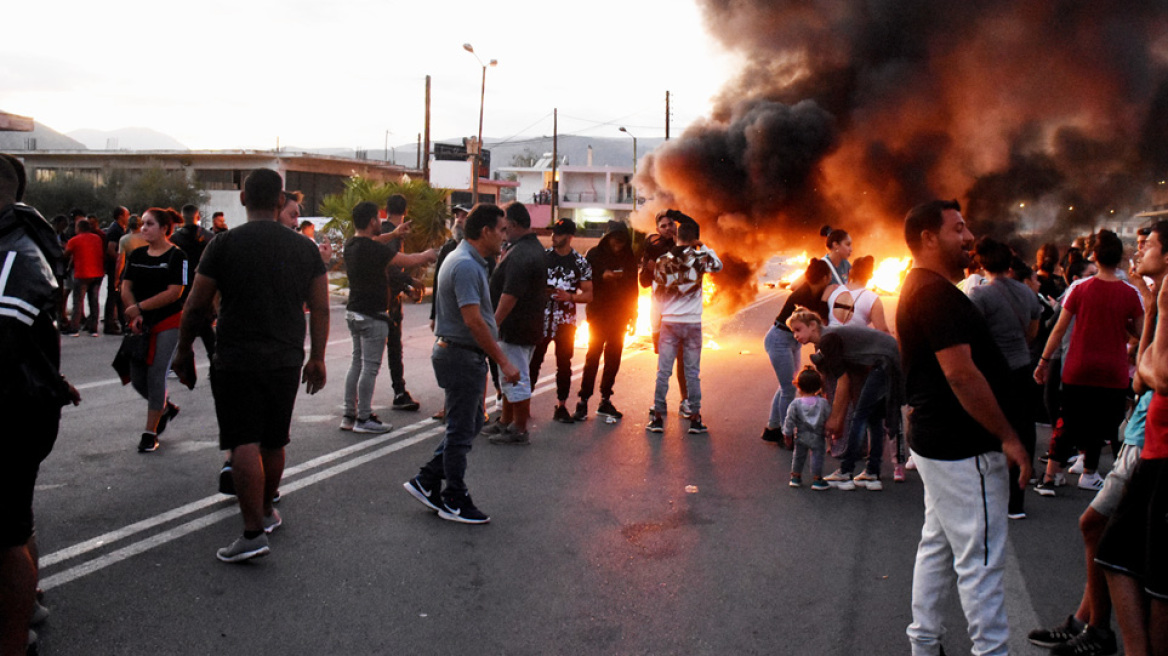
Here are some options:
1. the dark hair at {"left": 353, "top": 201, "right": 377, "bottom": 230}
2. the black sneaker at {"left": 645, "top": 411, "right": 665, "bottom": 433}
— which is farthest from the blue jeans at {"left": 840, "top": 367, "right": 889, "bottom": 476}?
the dark hair at {"left": 353, "top": 201, "right": 377, "bottom": 230}

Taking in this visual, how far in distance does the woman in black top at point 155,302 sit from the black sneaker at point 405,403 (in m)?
2.11

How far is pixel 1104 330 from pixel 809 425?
1.86 meters

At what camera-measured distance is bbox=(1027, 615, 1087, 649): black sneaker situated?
11.7 feet

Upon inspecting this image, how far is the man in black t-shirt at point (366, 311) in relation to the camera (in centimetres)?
693

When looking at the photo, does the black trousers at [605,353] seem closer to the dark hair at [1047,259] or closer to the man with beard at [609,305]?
the man with beard at [609,305]

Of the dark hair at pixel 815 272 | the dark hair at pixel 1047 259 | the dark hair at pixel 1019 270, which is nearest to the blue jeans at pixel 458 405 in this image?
the dark hair at pixel 815 272

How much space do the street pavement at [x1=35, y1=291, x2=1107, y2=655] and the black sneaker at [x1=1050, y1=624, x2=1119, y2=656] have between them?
0.21 metres

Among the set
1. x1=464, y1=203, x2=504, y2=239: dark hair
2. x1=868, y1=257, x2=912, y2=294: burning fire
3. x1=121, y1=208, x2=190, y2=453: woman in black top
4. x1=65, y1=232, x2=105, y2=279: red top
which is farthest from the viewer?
x1=868, y1=257, x2=912, y2=294: burning fire

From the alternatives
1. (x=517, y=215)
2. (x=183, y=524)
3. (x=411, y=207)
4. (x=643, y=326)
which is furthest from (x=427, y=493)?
(x=411, y=207)

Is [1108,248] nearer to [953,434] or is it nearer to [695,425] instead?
→ [953,434]

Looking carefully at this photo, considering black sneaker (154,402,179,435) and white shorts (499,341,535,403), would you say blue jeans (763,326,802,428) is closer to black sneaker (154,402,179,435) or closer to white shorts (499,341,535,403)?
white shorts (499,341,535,403)

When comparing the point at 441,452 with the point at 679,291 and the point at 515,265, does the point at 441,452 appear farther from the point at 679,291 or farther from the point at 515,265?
the point at 679,291

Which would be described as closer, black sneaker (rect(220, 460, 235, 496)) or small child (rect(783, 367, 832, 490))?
black sneaker (rect(220, 460, 235, 496))

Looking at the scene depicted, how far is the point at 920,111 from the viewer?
15203mm
